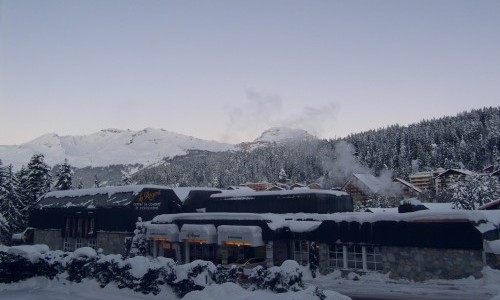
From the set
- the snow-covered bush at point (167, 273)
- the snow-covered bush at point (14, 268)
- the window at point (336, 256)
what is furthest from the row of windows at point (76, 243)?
the snow-covered bush at point (167, 273)

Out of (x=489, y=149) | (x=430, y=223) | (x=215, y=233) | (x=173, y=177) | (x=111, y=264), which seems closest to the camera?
(x=111, y=264)

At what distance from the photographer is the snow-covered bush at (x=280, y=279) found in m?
17.8

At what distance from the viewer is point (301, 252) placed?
103ft

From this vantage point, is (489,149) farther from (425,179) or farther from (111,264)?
(111,264)

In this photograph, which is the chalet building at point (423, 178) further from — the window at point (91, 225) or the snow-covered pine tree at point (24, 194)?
the snow-covered pine tree at point (24, 194)

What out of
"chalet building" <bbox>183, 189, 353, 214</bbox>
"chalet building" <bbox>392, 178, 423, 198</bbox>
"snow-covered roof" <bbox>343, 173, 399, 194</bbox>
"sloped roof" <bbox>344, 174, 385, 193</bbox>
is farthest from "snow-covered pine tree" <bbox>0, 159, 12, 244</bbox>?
"chalet building" <bbox>392, 178, 423, 198</bbox>

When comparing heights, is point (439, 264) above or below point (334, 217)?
below

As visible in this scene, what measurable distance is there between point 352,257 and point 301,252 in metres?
4.13

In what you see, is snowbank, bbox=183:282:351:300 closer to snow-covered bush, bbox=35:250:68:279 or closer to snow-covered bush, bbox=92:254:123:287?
snow-covered bush, bbox=92:254:123:287

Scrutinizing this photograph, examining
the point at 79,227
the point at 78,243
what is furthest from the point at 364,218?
the point at 78,243

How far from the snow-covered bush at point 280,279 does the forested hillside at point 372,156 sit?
105 metres

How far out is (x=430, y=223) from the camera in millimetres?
25609

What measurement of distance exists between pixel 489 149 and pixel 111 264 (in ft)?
423

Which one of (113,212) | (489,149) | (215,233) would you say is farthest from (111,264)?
(489,149)
